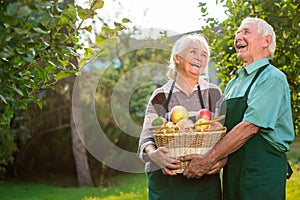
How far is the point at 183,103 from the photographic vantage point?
9.04ft

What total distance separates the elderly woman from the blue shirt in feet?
0.78

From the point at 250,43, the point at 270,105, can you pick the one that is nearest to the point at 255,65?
the point at 250,43

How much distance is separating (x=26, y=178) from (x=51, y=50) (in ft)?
27.8

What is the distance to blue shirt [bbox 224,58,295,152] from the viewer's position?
94.7 inches

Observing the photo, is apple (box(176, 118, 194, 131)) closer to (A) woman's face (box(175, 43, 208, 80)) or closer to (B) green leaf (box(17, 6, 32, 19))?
(A) woman's face (box(175, 43, 208, 80))

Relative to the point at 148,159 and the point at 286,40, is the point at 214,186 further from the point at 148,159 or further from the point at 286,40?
the point at 286,40

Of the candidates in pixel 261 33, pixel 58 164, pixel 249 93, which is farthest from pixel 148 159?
pixel 58 164

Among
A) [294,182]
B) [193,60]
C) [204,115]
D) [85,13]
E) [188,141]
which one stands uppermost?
[85,13]

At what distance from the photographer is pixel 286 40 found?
12.9ft

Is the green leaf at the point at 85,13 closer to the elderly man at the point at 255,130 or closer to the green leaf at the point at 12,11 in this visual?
the green leaf at the point at 12,11

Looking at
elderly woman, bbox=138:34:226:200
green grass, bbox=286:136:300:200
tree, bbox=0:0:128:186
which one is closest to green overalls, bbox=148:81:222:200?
elderly woman, bbox=138:34:226:200

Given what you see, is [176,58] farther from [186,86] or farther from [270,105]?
[270,105]

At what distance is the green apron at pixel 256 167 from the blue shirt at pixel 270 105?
0.04m

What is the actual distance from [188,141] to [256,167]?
1.34 feet
